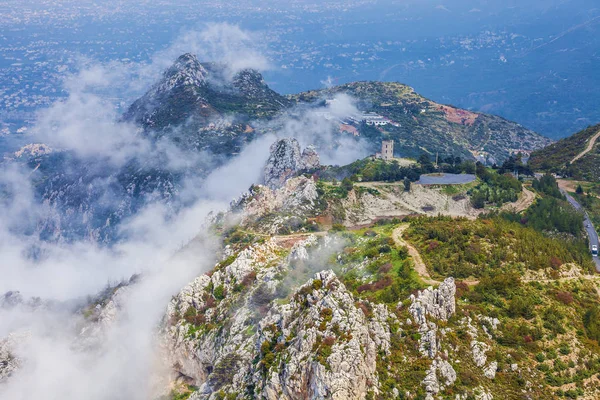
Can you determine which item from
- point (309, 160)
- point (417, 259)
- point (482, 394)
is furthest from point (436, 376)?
point (309, 160)

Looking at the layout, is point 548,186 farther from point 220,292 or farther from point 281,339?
point 281,339

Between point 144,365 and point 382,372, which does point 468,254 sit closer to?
point 382,372

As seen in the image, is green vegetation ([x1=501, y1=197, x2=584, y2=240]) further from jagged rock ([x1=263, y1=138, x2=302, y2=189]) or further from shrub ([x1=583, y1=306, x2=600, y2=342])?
jagged rock ([x1=263, y1=138, x2=302, y2=189])

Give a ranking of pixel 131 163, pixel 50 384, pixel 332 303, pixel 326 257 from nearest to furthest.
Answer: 1. pixel 332 303
2. pixel 326 257
3. pixel 50 384
4. pixel 131 163

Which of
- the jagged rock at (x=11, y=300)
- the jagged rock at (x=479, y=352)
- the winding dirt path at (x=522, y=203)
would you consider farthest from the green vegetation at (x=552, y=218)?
the jagged rock at (x=11, y=300)

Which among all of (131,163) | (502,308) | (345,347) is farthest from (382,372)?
(131,163)

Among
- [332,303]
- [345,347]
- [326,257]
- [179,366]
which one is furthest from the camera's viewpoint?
[326,257]

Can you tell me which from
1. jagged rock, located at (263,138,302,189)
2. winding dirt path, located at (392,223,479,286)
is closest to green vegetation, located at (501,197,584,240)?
winding dirt path, located at (392,223,479,286)
